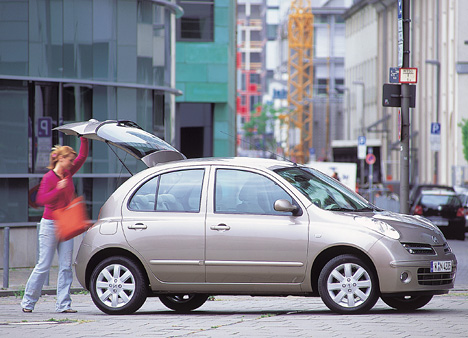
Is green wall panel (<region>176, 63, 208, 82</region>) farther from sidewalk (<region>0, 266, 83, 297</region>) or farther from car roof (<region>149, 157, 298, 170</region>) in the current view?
car roof (<region>149, 157, 298, 170</region>)

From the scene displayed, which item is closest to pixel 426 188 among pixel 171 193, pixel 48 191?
pixel 171 193

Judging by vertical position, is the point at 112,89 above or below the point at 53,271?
above

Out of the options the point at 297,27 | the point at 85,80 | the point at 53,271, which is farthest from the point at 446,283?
the point at 297,27

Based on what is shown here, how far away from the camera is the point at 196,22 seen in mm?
43375

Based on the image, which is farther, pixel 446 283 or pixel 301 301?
pixel 301 301

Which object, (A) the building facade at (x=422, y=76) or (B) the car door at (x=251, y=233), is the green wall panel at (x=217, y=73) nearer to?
(A) the building facade at (x=422, y=76)

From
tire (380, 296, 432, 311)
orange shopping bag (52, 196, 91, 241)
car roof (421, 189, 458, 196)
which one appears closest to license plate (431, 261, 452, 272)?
tire (380, 296, 432, 311)

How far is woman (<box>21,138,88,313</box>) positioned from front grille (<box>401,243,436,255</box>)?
352cm

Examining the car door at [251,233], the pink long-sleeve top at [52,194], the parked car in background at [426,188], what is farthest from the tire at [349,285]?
the parked car in background at [426,188]

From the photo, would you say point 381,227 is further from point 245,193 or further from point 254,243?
point 245,193

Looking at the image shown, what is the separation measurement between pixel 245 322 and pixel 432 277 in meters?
1.91

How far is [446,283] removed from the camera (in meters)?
11.0

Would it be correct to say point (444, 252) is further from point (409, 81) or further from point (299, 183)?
point (409, 81)

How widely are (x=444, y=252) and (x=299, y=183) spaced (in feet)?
5.18
